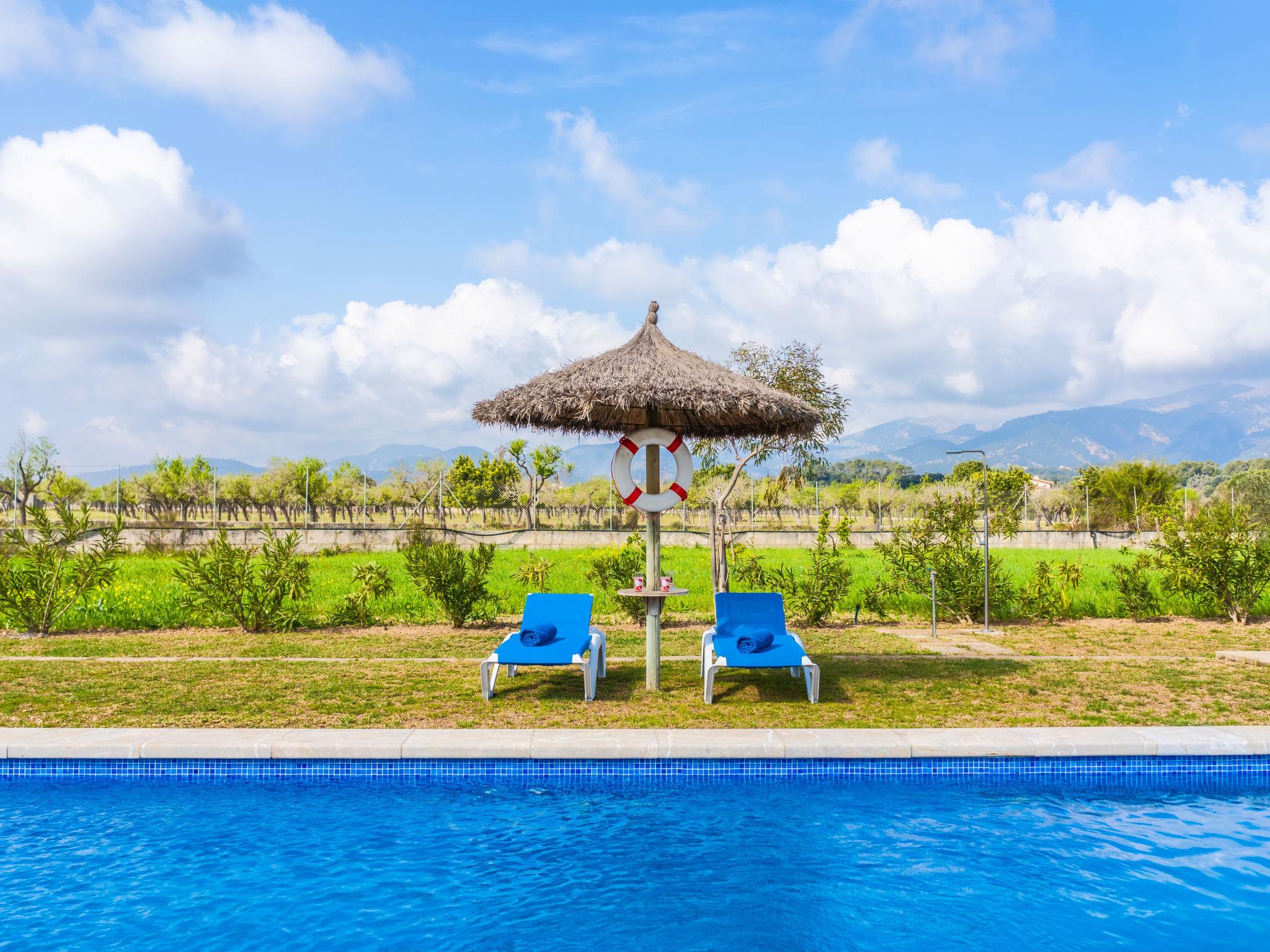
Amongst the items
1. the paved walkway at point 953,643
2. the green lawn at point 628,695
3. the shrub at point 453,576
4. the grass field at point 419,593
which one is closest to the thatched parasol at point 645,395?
the green lawn at point 628,695

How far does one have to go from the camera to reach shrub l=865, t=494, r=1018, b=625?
10734 millimetres

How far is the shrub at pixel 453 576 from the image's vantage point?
32.2ft

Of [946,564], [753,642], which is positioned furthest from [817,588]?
[753,642]

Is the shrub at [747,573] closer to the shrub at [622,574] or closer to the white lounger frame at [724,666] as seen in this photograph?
the shrub at [622,574]

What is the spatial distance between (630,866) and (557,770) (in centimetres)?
89

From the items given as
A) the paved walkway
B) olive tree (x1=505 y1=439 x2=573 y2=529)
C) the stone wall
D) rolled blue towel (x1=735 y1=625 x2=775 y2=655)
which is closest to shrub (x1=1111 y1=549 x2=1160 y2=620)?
the paved walkway

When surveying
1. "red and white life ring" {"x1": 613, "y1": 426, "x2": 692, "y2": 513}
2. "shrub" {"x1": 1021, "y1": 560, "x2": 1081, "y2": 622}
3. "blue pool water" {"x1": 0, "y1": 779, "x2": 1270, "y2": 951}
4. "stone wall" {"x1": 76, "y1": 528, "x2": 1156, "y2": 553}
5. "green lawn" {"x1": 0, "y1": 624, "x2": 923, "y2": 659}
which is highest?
"red and white life ring" {"x1": 613, "y1": 426, "x2": 692, "y2": 513}

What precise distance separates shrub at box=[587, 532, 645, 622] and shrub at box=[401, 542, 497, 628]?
1.59 m

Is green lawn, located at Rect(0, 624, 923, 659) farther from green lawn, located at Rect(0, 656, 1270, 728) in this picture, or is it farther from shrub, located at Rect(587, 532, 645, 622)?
green lawn, located at Rect(0, 656, 1270, 728)

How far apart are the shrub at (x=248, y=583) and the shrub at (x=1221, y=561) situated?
10669 mm

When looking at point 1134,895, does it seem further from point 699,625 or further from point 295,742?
point 699,625

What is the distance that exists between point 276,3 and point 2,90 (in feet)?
12.7

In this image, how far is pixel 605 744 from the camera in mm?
4863

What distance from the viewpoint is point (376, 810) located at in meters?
4.64
